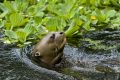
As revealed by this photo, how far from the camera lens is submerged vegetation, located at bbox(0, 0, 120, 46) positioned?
A: 5.38 meters

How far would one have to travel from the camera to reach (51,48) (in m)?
4.56

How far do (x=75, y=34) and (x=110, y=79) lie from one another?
151cm

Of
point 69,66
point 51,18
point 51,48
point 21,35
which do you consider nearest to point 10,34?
point 21,35

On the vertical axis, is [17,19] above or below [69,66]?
above

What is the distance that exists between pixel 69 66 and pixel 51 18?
122cm

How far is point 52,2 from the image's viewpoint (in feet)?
21.3

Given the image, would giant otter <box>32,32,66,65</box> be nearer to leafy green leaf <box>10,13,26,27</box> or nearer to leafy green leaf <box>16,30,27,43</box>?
leafy green leaf <box>16,30,27,43</box>

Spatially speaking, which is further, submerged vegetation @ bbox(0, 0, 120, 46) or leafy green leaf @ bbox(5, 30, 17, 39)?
submerged vegetation @ bbox(0, 0, 120, 46)

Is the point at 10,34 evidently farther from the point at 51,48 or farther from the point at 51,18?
the point at 51,48

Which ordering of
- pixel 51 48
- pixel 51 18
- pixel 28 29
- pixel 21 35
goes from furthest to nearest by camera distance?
pixel 51 18, pixel 28 29, pixel 21 35, pixel 51 48

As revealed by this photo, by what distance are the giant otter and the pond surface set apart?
0.32 ft

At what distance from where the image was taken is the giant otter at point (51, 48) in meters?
4.54

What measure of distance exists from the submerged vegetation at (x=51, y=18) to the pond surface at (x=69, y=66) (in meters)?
0.34

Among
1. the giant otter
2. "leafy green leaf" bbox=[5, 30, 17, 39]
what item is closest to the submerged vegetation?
"leafy green leaf" bbox=[5, 30, 17, 39]
